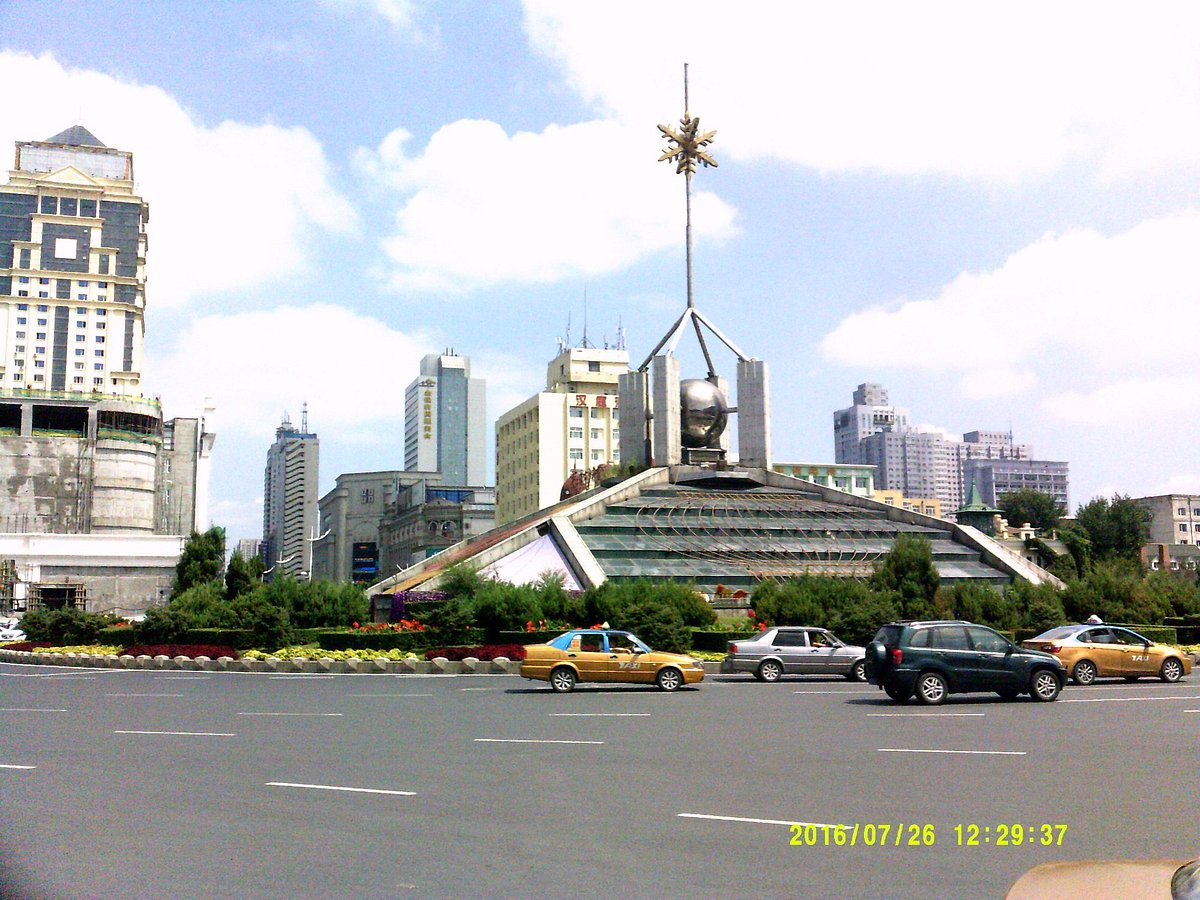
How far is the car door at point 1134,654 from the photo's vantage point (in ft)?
80.4

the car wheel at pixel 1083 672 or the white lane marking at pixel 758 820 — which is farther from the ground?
the white lane marking at pixel 758 820

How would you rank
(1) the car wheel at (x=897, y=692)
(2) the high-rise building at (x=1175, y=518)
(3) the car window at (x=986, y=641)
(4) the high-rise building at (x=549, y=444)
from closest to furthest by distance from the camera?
(1) the car wheel at (x=897, y=692) < (3) the car window at (x=986, y=641) < (4) the high-rise building at (x=549, y=444) < (2) the high-rise building at (x=1175, y=518)

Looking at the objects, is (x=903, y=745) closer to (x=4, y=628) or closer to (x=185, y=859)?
(x=185, y=859)

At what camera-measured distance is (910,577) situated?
119 feet

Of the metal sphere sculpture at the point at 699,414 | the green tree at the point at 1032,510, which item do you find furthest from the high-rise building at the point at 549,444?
the metal sphere sculpture at the point at 699,414

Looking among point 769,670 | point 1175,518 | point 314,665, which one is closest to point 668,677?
point 769,670

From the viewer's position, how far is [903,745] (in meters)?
13.4

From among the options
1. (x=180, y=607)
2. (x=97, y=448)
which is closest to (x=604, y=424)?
(x=97, y=448)

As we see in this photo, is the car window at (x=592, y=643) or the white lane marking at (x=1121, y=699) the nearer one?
the white lane marking at (x=1121, y=699)

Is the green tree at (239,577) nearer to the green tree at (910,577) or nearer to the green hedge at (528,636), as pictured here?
the green hedge at (528,636)

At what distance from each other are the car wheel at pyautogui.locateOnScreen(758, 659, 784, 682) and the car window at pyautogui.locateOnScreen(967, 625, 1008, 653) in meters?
7.46

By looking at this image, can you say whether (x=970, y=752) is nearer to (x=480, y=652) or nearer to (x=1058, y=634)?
(x=1058, y=634)

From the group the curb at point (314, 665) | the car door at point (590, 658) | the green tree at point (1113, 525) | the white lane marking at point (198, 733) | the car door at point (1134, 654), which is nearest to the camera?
the white lane marking at point (198, 733)

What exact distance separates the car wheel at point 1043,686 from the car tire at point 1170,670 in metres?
7.08
